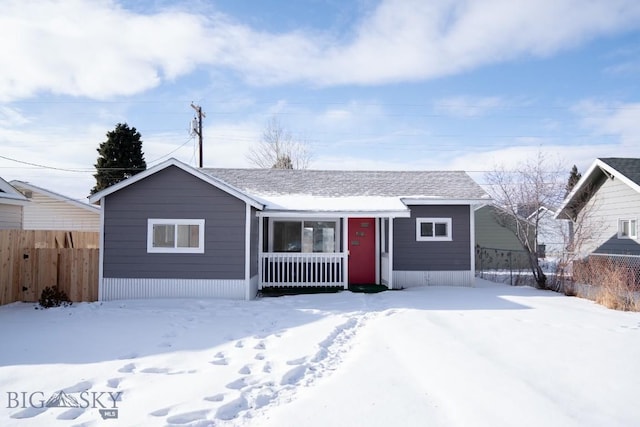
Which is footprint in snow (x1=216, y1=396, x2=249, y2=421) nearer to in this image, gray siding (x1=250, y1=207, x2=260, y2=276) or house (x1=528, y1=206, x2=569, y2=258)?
gray siding (x1=250, y1=207, x2=260, y2=276)

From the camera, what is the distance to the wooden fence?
10.1m

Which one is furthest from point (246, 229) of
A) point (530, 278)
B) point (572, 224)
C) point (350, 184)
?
point (572, 224)

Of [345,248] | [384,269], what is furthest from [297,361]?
[384,269]

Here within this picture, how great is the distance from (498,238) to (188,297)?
16617 mm

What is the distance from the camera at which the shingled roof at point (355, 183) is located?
14188 mm

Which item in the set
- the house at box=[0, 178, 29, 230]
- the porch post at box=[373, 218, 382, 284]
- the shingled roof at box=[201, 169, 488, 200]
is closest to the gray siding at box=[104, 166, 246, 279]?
the house at box=[0, 178, 29, 230]

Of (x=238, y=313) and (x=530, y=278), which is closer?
(x=238, y=313)

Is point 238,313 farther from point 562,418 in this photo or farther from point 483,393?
point 562,418

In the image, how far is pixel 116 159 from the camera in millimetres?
28625

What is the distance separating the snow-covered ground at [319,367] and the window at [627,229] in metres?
5.42

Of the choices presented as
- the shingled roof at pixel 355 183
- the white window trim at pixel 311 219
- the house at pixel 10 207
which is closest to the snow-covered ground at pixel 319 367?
the house at pixel 10 207

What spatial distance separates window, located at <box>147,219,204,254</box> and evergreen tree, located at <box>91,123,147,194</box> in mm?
19576

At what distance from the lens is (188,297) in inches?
427

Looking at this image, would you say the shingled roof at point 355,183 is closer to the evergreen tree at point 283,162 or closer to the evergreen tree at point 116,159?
the evergreen tree at point 283,162
